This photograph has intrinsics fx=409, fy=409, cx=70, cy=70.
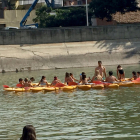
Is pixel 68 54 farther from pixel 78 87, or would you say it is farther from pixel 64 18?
pixel 64 18

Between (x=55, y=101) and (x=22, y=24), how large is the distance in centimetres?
3616

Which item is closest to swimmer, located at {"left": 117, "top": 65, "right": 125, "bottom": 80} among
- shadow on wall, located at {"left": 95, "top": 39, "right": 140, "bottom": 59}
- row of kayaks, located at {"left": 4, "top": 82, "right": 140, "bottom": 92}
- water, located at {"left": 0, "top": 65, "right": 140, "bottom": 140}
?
row of kayaks, located at {"left": 4, "top": 82, "right": 140, "bottom": 92}

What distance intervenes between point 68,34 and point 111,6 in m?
8.24

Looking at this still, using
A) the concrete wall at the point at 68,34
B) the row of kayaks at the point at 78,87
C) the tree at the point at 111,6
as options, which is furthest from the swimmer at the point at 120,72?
the tree at the point at 111,6

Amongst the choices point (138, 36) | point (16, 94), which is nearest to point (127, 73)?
point (16, 94)

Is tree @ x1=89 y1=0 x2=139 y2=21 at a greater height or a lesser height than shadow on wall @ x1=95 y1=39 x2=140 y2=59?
greater

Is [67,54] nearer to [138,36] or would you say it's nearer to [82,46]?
[82,46]

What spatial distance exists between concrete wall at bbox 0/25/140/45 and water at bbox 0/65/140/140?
16603 millimetres

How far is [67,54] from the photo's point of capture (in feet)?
125

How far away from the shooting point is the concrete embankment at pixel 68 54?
3666 cm

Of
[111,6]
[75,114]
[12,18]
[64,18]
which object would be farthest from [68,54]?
[75,114]

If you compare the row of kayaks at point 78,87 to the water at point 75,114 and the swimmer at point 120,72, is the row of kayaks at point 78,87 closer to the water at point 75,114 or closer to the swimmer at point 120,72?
the water at point 75,114

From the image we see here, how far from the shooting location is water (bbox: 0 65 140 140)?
12.3 m

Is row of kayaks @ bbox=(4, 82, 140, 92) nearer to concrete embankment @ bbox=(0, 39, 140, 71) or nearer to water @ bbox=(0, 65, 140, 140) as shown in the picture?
water @ bbox=(0, 65, 140, 140)
